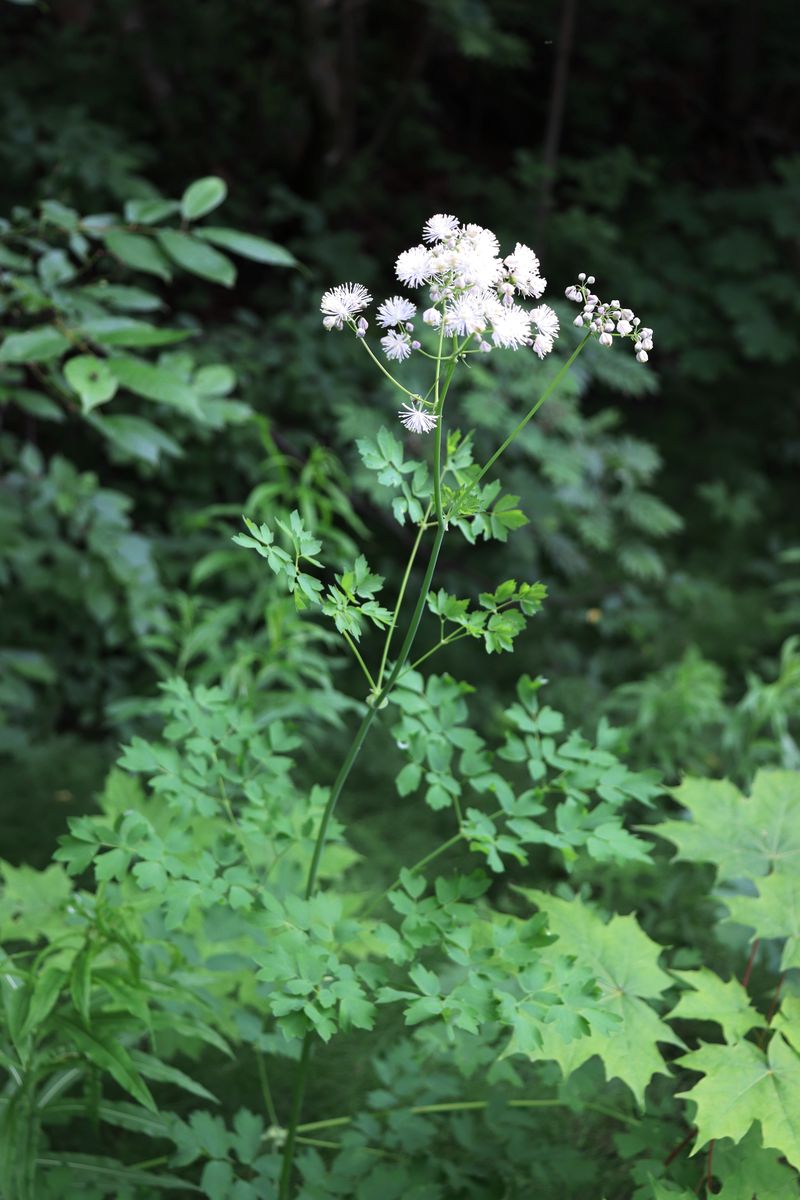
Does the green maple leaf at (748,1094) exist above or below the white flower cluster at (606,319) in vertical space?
below

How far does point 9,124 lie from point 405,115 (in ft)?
5.95

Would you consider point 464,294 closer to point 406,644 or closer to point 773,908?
point 406,644

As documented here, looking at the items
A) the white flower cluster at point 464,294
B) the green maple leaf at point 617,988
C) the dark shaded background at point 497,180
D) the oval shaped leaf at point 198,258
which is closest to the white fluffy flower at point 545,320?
the white flower cluster at point 464,294

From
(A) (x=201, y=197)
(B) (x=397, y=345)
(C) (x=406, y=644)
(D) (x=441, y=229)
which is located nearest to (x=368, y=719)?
(C) (x=406, y=644)

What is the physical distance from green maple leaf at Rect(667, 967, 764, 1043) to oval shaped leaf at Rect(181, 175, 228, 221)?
4.67 ft

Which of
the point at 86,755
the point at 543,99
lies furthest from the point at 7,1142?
the point at 543,99

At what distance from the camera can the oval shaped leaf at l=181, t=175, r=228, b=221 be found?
1833mm

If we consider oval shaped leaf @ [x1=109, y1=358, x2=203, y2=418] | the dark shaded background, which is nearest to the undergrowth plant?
oval shaped leaf @ [x1=109, y1=358, x2=203, y2=418]

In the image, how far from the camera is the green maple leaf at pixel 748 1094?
3.99 feet

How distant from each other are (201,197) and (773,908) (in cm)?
146

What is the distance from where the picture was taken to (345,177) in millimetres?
3959

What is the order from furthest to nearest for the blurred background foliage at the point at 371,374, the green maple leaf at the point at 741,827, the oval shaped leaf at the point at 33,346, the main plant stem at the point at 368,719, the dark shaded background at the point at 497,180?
the dark shaded background at the point at 497,180 < the blurred background foliage at the point at 371,374 < the oval shaped leaf at the point at 33,346 < the green maple leaf at the point at 741,827 < the main plant stem at the point at 368,719

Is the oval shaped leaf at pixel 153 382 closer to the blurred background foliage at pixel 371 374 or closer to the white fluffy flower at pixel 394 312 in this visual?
the blurred background foliage at pixel 371 374

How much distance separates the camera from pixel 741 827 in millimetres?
1602
